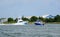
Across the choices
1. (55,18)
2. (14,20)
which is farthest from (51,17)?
(14,20)

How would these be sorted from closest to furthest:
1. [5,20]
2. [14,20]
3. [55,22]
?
[55,22] → [14,20] → [5,20]

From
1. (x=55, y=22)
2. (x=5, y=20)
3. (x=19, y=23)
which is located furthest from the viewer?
(x=5, y=20)

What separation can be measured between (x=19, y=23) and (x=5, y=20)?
110ft

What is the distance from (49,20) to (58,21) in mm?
5314

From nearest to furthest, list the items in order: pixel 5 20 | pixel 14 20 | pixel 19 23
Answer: pixel 19 23 → pixel 14 20 → pixel 5 20

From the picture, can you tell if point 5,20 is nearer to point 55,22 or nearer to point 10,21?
point 10,21

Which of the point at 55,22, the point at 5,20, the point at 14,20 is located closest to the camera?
the point at 55,22

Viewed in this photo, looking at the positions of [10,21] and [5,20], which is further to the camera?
[5,20]

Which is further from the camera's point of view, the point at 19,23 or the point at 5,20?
the point at 5,20

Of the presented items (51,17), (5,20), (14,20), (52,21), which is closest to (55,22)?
(52,21)

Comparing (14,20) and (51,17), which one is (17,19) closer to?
(14,20)

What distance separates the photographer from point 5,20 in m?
178

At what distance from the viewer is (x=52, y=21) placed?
15788 centimetres

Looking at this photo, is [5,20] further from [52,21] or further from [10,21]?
[52,21]
